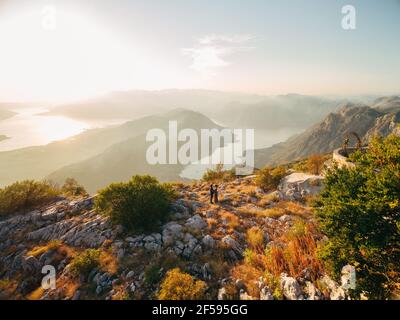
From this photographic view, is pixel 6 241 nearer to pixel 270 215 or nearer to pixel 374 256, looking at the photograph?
pixel 270 215

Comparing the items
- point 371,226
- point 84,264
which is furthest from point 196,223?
point 371,226

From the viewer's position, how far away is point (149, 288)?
848cm

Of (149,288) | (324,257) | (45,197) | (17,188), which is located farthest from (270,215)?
(17,188)

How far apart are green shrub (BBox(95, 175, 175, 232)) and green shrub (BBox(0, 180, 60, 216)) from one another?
873cm

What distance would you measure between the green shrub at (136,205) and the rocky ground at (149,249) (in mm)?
632

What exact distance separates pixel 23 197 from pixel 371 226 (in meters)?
23.9

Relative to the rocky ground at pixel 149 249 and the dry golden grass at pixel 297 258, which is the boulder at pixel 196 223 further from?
the dry golden grass at pixel 297 258

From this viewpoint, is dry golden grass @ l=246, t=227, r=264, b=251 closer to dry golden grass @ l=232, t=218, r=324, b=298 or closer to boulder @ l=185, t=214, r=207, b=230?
dry golden grass @ l=232, t=218, r=324, b=298

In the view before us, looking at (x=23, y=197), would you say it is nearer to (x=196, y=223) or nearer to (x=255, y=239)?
(x=196, y=223)

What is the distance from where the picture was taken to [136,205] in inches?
533

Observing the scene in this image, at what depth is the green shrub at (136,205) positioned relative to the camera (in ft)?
42.9

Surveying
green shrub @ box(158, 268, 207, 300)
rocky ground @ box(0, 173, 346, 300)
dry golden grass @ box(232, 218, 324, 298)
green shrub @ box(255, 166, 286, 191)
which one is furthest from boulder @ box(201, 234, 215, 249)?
green shrub @ box(255, 166, 286, 191)

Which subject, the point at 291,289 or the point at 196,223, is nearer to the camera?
the point at 291,289
